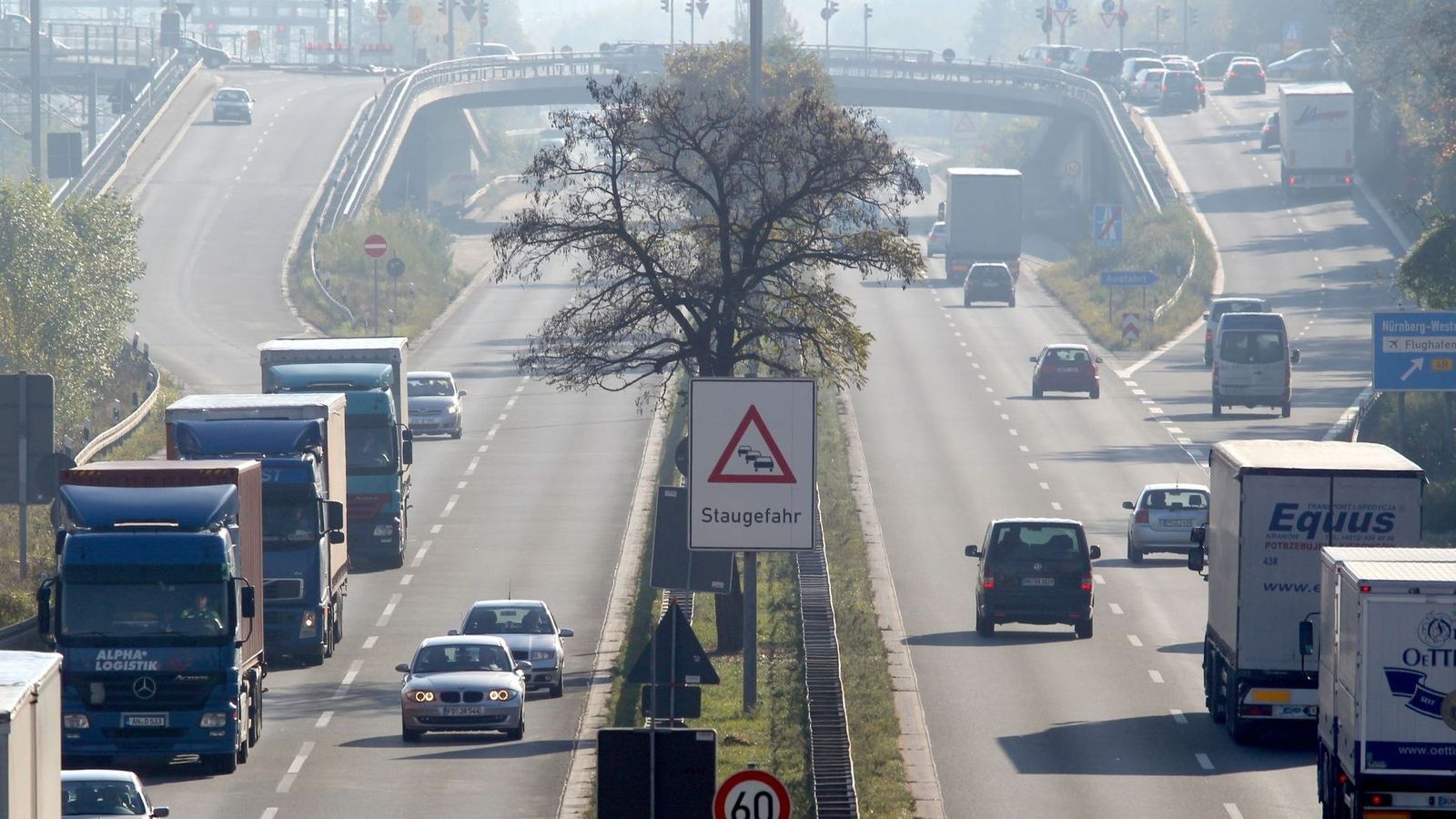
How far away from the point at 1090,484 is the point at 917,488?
3701mm

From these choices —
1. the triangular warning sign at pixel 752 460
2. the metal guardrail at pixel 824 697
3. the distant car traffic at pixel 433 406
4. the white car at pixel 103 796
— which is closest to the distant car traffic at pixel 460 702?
the metal guardrail at pixel 824 697

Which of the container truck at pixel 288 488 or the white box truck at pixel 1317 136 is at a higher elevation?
the white box truck at pixel 1317 136

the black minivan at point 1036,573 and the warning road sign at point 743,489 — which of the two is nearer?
the warning road sign at point 743,489

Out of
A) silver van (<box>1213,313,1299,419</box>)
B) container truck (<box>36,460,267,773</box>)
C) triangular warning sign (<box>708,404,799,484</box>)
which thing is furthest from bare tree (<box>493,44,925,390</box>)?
silver van (<box>1213,313,1299,419</box>)

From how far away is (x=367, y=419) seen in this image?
4062cm

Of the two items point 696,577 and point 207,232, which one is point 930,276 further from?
point 696,577

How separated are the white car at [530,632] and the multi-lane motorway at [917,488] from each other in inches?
15.7

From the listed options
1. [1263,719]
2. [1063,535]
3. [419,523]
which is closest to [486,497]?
[419,523]

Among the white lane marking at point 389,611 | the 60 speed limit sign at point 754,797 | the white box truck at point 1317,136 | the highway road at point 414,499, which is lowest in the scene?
the white lane marking at point 389,611

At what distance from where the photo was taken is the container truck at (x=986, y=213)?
89.1 meters

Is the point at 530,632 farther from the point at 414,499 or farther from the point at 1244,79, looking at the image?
the point at 1244,79

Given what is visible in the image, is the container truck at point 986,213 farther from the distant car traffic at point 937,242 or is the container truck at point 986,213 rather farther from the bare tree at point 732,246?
the bare tree at point 732,246

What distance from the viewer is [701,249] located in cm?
3734

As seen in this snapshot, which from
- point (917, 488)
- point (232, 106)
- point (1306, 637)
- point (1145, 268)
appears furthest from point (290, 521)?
point (232, 106)
